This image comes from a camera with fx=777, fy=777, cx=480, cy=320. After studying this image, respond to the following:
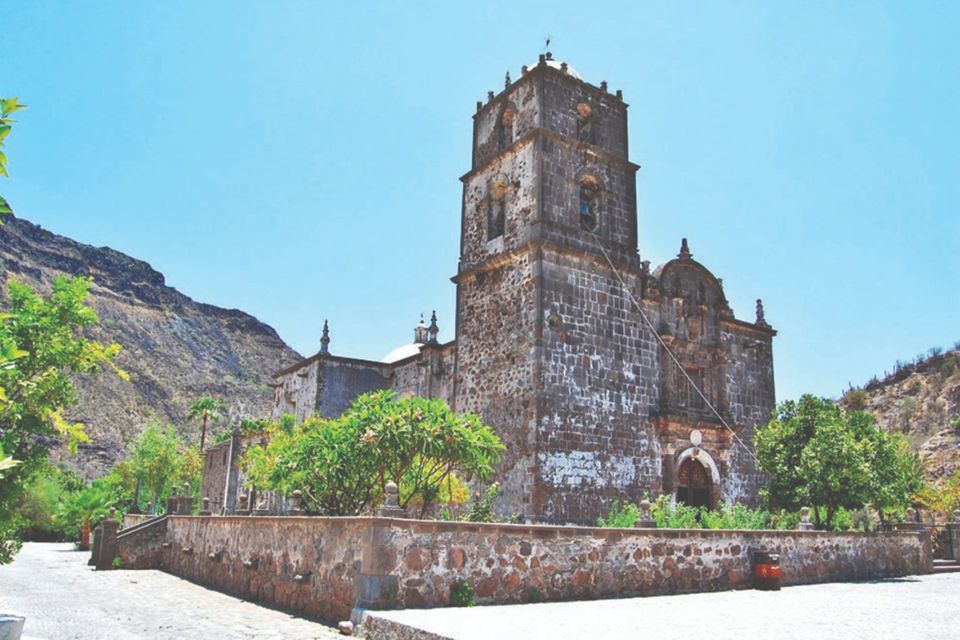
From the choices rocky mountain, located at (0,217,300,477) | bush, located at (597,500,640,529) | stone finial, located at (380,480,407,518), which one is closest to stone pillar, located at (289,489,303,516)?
stone finial, located at (380,480,407,518)

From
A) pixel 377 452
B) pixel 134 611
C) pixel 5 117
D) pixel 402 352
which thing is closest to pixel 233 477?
pixel 402 352

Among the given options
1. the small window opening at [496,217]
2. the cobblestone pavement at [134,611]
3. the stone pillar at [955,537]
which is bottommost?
the cobblestone pavement at [134,611]

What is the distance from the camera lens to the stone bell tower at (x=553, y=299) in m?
20.5

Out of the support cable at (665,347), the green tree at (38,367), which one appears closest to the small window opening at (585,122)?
the support cable at (665,347)

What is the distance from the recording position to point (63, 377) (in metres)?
6.89

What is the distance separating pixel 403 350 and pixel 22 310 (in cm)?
2816

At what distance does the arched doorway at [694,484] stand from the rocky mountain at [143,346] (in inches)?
2260

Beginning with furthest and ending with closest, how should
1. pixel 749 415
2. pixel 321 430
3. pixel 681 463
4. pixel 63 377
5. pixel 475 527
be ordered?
pixel 749 415 < pixel 681 463 < pixel 321 430 < pixel 475 527 < pixel 63 377

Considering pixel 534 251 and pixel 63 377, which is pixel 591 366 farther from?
pixel 63 377

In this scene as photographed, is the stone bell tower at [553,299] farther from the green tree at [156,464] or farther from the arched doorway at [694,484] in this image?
the green tree at [156,464]

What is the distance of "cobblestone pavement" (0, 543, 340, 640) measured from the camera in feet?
30.9

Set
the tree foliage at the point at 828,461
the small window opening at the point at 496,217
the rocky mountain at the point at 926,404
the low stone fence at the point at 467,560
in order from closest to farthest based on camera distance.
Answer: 1. the low stone fence at the point at 467,560
2. the tree foliage at the point at 828,461
3. the small window opening at the point at 496,217
4. the rocky mountain at the point at 926,404

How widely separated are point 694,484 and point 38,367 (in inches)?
801

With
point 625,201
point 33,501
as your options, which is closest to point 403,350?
point 625,201
